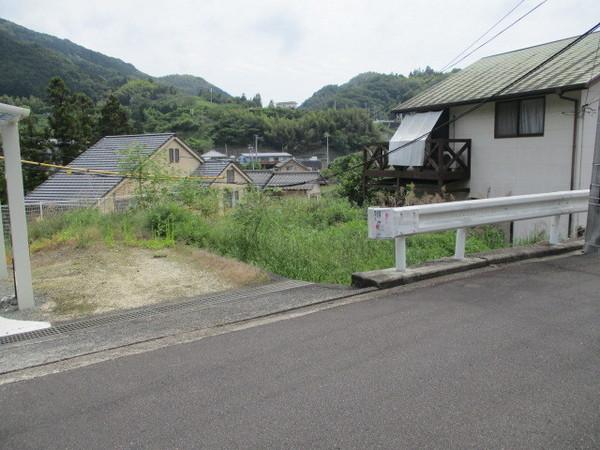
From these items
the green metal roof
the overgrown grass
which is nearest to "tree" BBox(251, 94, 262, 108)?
the green metal roof

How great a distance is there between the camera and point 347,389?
296 cm

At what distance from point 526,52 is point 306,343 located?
17.9m

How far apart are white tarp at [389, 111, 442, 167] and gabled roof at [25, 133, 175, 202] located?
12.5m

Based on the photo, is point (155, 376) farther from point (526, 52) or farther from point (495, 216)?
point (526, 52)

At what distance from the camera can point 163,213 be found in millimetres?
8812

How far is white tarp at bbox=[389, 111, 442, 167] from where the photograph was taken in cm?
1717

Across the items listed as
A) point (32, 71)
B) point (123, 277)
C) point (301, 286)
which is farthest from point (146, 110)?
point (301, 286)

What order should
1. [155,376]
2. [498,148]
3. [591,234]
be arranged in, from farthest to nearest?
[498,148] < [591,234] < [155,376]

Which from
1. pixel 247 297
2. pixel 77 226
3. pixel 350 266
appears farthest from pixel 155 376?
pixel 77 226

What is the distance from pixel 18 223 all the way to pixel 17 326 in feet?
3.37

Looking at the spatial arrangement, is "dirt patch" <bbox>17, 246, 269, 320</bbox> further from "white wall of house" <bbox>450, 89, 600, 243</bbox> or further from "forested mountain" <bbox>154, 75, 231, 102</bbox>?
"forested mountain" <bbox>154, 75, 231, 102</bbox>

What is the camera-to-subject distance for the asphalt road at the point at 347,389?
250 centimetres

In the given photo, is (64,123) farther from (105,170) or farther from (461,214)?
(461,214)

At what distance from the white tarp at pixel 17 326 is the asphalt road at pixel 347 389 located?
1.33 metres
